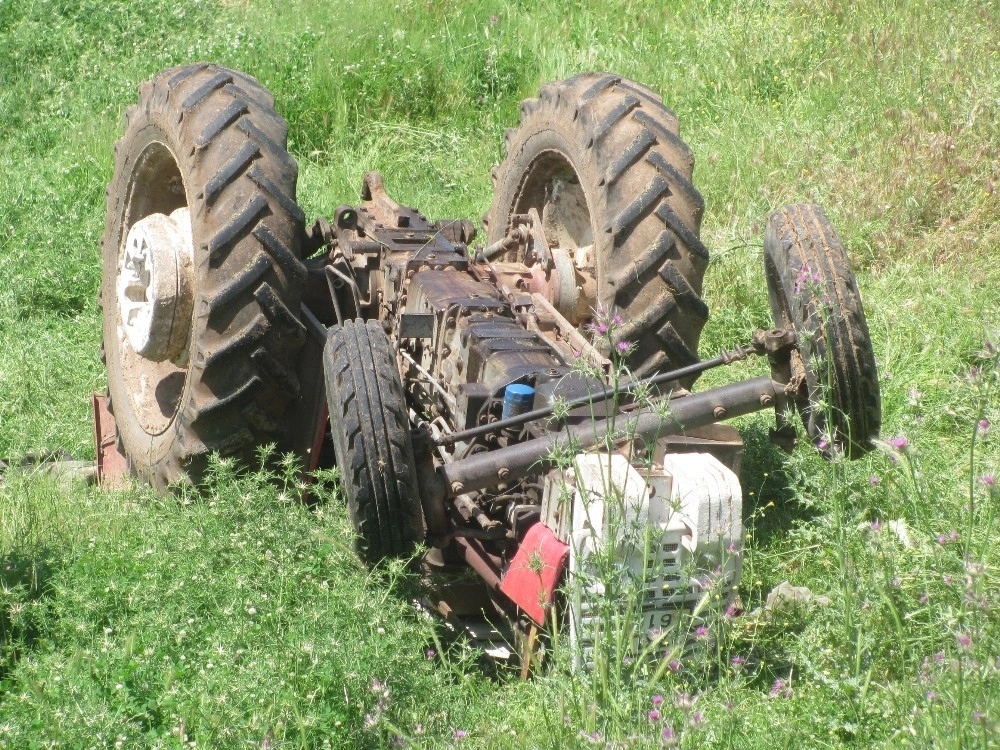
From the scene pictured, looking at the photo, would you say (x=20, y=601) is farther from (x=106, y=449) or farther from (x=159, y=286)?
(x=106, y=449)

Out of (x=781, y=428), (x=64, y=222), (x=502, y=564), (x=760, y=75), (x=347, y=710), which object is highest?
(x=760, y=75)

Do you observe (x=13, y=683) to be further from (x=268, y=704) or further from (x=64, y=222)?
(x=64, y=222)

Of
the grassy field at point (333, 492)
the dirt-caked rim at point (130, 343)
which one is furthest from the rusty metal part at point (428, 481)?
the dirt-caked rim at point (130, 343)

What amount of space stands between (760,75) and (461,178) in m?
2.28

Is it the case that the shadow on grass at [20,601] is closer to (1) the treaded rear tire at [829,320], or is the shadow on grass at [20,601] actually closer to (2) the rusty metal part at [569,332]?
(2) the rusty metal part at [569,332]

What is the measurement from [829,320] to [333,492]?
1657 millimetres

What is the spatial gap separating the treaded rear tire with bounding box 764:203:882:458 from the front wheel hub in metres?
2.24

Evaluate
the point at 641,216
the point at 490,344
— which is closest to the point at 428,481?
the point at 490,344

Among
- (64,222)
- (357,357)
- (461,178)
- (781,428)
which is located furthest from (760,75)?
(357,357)

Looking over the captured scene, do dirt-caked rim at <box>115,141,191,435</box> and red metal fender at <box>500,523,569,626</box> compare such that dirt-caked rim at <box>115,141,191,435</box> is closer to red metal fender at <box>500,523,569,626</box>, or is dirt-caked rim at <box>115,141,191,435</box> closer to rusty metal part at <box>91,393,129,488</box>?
rusty metal part at <box>91,393,129,488</box>

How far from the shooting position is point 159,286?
15.7ft

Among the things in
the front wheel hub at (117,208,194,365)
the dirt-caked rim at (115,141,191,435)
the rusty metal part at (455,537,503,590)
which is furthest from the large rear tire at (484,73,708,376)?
the dirt-caked rim at (115,141,191,435)

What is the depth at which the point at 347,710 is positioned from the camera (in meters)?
3.28

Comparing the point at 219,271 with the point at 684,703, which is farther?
the point at 219,271
